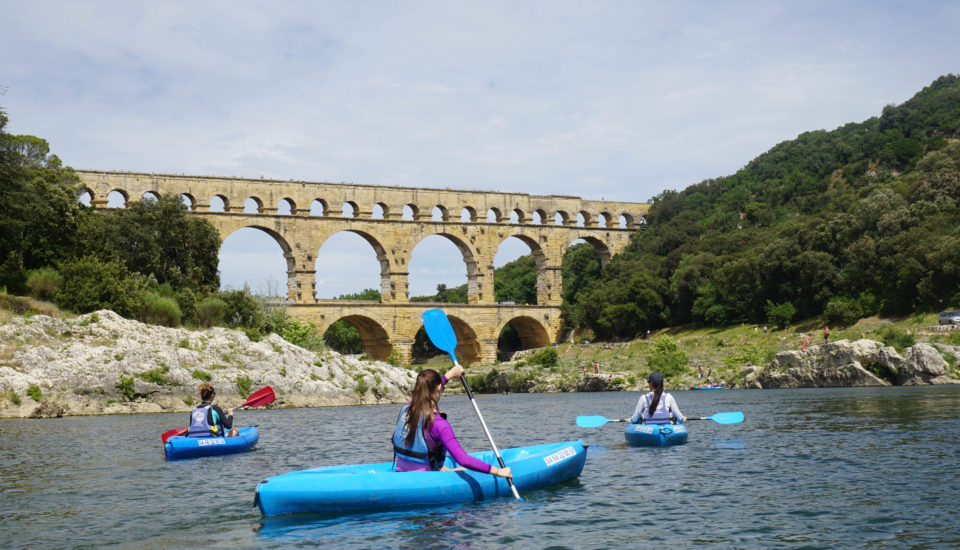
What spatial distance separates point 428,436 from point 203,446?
253 inches

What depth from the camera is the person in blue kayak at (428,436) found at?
7867 millimetres

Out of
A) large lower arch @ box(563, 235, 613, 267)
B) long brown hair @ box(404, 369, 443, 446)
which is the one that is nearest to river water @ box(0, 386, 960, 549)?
long brown hair @ box(404, 369, 443, 446)

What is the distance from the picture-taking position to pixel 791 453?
12.1 m

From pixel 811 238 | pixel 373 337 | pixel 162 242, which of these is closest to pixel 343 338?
pixel 373 337

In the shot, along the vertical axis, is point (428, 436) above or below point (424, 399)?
below

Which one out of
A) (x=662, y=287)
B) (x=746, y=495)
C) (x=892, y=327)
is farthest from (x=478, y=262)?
(x=746, y=495)

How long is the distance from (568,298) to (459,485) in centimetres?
5439

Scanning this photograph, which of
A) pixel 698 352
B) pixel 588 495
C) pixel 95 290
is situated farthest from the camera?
pixel 698 352

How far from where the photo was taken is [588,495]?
360 inches

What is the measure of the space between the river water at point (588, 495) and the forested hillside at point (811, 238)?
24818mm

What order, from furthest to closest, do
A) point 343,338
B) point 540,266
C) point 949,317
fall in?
point 343,338 < point 540,266 < point 949,317

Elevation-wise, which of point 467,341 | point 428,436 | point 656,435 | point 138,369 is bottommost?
point 656,435

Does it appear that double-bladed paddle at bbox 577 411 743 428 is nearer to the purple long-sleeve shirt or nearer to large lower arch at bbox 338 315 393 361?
the purple long-sleeve shirt

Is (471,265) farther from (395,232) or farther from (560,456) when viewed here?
(560,456)
